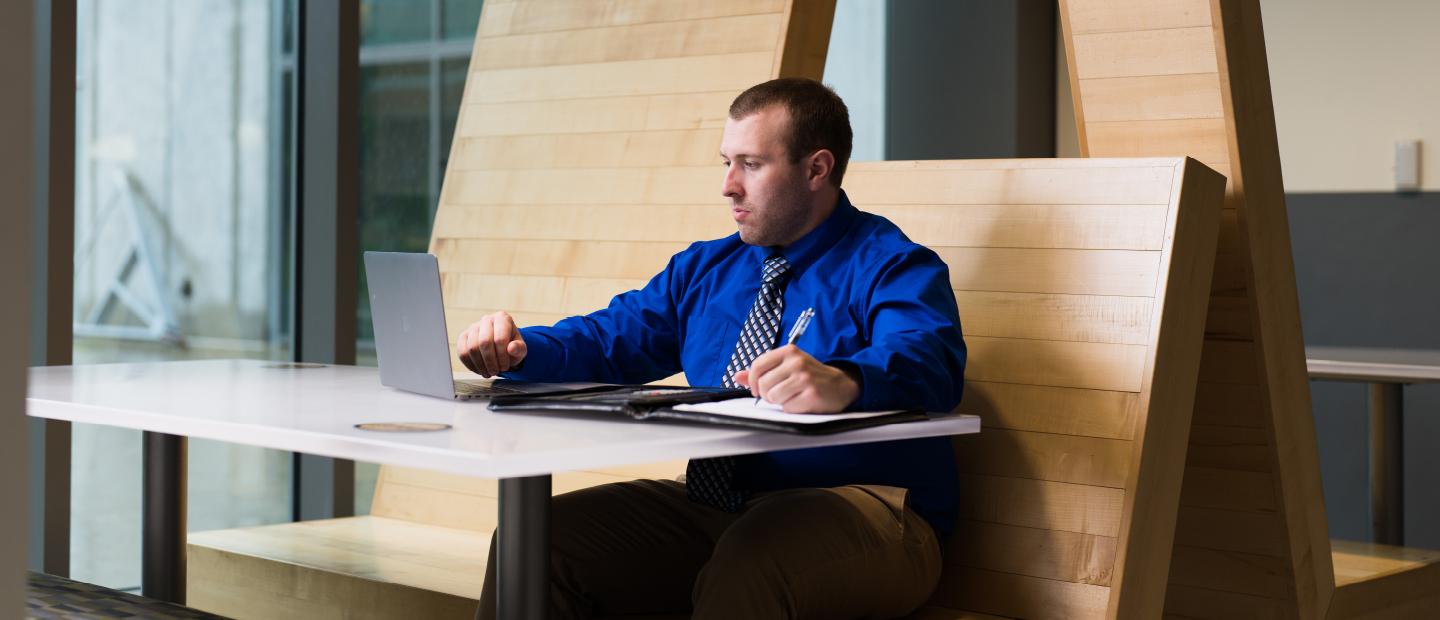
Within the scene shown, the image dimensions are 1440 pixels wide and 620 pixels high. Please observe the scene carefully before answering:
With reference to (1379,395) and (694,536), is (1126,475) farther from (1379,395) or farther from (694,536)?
(1379,395)

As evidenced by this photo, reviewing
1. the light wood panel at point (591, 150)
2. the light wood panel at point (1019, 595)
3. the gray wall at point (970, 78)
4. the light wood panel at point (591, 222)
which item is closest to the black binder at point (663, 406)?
the light wood panel at point (1019, 595)

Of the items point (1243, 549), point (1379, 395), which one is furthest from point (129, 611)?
point (1379, 395)

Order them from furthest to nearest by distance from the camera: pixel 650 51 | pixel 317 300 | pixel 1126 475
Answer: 1. pixel 317 300
2. pixel 650 51
3. pixel 1126 475

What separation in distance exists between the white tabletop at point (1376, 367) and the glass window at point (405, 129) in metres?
2.28

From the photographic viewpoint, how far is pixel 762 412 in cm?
157

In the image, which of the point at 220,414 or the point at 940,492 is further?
the point at 940,492

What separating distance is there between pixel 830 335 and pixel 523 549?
1.89 feet

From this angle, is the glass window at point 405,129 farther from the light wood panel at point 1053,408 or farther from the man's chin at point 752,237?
the light wood panel at point 1053,408

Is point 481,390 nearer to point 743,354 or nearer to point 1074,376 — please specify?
point 743,354

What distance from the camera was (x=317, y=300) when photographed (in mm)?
3689

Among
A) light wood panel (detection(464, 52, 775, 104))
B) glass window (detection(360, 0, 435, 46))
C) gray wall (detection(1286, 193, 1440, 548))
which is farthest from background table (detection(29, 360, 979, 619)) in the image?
gray wall (detection(1286, 193, 1440, 548))

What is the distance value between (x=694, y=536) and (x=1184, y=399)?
763 mm

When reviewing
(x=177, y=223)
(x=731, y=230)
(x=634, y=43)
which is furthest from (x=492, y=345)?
(x=177, y=223)

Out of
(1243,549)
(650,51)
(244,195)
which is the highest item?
(650,51)
